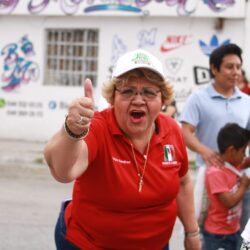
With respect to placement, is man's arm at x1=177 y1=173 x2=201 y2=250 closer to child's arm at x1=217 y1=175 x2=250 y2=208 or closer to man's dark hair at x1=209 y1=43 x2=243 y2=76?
child's arm at x1=217 y1=175 x2=250 y2=208

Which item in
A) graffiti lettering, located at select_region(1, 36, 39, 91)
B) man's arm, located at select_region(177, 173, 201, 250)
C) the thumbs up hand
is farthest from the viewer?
graffiti lettering, located at select_region(1, 36, 39, 91)

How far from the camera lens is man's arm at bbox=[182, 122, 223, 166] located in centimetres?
458

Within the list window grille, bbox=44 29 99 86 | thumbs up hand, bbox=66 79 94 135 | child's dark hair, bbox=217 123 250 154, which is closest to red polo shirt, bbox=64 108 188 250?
thumbs up hand, bbox=66 79 94 135

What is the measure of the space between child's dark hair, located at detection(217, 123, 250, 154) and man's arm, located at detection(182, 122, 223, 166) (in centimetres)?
9

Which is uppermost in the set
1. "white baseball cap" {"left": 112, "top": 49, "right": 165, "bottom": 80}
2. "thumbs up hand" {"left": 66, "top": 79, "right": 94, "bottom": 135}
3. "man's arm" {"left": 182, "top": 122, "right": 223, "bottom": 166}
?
"white baseball cap" {"left": 112, "top": 49, "right": 165, "bottom": 80}

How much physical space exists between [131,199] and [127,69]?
62cm

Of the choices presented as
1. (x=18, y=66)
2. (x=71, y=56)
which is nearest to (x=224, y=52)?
(x=71, y=56)

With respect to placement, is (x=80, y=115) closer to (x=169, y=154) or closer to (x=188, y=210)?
(x=169, y=154)

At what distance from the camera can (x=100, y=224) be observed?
10.2 feet

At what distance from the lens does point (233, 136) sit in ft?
14.6

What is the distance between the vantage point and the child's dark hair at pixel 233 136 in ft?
14.7

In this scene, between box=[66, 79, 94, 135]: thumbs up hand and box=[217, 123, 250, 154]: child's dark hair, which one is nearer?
box=[66, 79, 94, 135]: thumbs up hand

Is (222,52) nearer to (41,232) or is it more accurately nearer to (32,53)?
(41,232)

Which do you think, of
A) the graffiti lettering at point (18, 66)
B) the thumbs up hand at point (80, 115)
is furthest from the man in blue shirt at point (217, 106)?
the graffiti lettering at point (18, 66)
